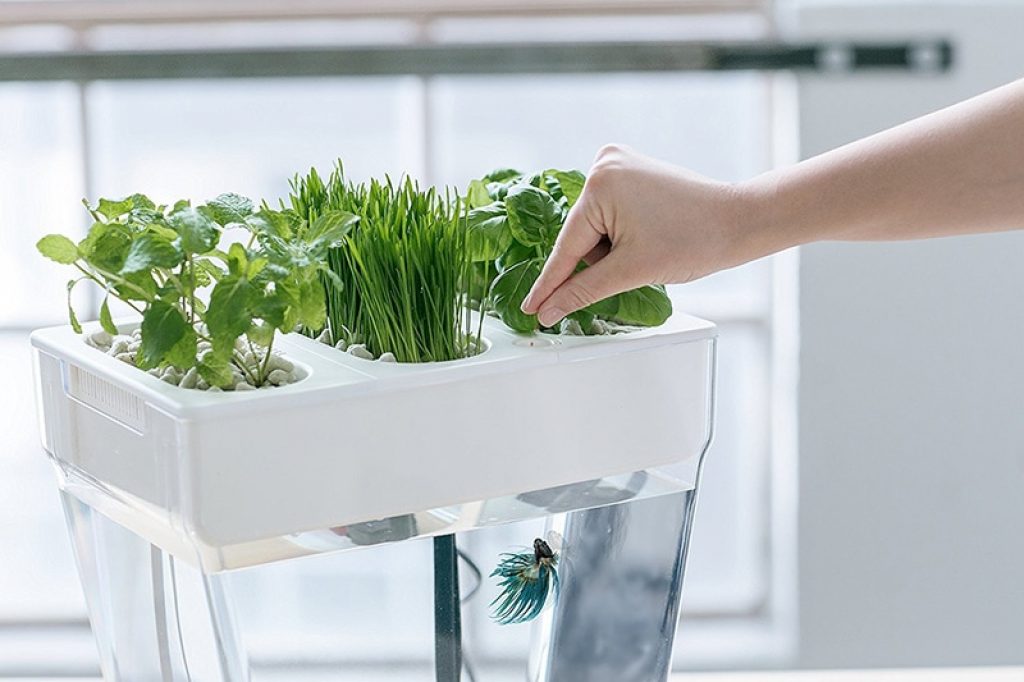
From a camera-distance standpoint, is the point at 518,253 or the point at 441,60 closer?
the point at 518,253

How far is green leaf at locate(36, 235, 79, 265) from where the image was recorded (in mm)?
567

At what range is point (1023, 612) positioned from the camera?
8.75 feet

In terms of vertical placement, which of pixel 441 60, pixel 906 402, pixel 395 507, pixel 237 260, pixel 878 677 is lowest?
pixel 906 402

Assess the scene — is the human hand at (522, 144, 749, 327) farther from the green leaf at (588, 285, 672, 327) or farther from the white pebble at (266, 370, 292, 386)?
the white pebble at (266, 370, 292, 386)

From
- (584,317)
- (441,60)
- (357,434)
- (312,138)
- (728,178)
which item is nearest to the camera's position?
(357,434)

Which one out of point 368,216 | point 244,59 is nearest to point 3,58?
point 244,59

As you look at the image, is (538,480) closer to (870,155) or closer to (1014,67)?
(870,155)

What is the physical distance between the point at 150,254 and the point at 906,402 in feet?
7.34

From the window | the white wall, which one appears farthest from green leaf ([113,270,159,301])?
the white wall

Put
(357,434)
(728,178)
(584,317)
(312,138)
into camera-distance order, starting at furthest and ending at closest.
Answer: (728,178) < (312,138) < (584,317) < (357,434)

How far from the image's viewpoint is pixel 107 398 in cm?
54

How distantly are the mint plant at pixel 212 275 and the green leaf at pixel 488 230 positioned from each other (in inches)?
3.0

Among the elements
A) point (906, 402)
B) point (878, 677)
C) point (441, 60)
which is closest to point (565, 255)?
point (878, 677)

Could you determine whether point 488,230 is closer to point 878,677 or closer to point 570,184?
point 570,184
